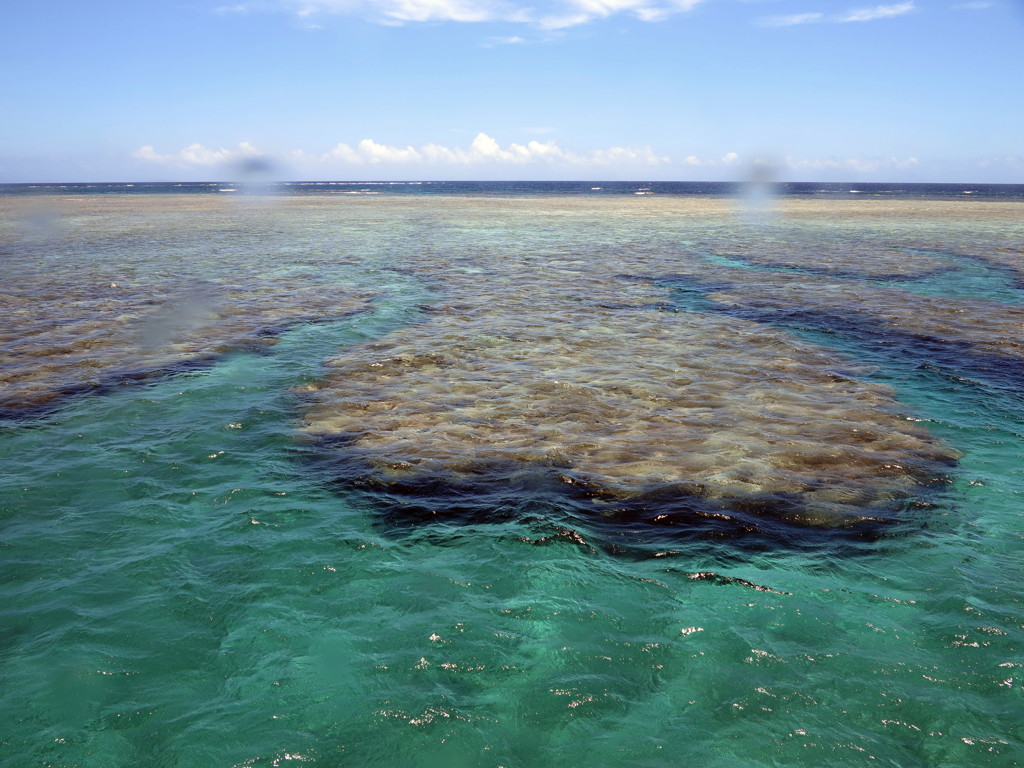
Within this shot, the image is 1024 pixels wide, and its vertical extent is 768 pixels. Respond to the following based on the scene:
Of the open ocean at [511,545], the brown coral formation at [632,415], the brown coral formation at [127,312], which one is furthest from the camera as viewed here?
the brown coral formation at [127,312]

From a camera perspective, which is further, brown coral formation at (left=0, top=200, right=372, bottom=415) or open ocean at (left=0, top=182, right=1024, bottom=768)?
brown coral formation at (left=0, top=200, right=372, bottom=415)

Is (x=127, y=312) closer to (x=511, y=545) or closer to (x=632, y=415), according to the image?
(x=632, y=415)

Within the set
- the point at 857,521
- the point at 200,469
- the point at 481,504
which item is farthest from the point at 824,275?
the point at 200,469

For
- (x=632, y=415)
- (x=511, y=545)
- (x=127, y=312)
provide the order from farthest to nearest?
(x=127, y=312) → (x=632, y=415) → (x=511, y=545)

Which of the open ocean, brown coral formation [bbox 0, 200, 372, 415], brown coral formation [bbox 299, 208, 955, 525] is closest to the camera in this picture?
the open ocean

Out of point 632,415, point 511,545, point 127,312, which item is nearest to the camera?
point 511,545

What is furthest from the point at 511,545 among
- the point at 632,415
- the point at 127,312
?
the point at 127,312

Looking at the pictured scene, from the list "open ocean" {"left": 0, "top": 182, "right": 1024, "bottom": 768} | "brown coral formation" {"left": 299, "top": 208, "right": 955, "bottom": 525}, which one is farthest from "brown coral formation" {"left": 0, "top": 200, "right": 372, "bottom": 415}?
"brown coral formation" {"left": 299, "top": 208, "right": 955, "bottom": 525}

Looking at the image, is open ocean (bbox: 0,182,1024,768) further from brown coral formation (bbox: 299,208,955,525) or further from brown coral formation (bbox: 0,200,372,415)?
brown coral formation (bbox: 0,200,372,415)

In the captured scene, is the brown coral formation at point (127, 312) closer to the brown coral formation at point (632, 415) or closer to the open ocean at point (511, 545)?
the open ocean at point (511, 545)

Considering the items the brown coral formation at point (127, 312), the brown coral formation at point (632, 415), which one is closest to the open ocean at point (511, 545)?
the brown coral formation at point (632, 415)
